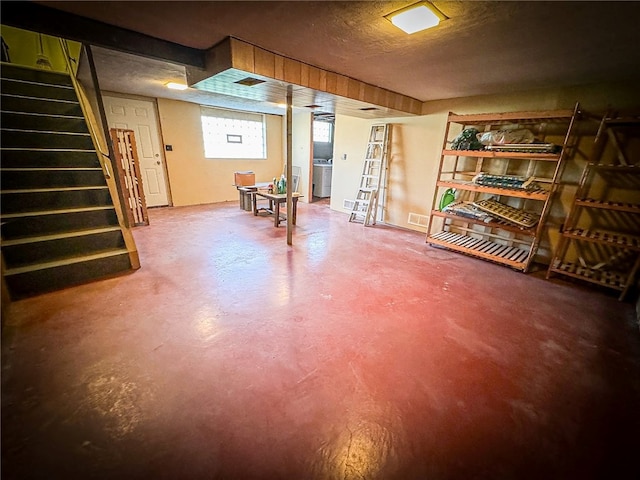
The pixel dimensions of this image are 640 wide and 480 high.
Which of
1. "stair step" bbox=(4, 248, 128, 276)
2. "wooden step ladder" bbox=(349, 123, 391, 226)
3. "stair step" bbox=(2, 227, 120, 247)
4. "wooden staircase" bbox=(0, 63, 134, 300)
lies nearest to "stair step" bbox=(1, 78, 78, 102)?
"wooden staircase" bbox=(0, 63, 134, 300)

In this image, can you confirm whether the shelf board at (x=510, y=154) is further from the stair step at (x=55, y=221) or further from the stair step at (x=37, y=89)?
the stair step at (x=37, y=89)

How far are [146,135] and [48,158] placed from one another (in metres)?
2.88

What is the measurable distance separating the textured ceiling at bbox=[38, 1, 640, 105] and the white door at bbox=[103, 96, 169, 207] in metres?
3.93

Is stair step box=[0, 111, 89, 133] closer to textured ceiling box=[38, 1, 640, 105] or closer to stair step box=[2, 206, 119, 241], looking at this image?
stair step box=[2, 206, 119, 241]

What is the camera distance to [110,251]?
2.99 metres

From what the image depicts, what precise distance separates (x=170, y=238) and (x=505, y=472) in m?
4.44

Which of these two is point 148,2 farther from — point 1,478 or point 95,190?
point 1,478

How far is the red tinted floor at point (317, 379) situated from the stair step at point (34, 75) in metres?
3.09

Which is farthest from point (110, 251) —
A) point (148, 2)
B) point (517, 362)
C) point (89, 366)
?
point (517, 362)

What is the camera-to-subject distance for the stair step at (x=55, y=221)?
2604mm

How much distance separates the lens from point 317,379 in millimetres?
1714

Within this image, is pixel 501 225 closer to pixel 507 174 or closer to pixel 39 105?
pixel 507 174

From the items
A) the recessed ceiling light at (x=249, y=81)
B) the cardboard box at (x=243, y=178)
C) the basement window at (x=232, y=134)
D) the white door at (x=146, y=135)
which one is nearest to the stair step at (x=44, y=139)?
the white door at (x=146, y=135)

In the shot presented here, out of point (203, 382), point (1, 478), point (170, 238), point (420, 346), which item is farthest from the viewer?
point (170, 238)
